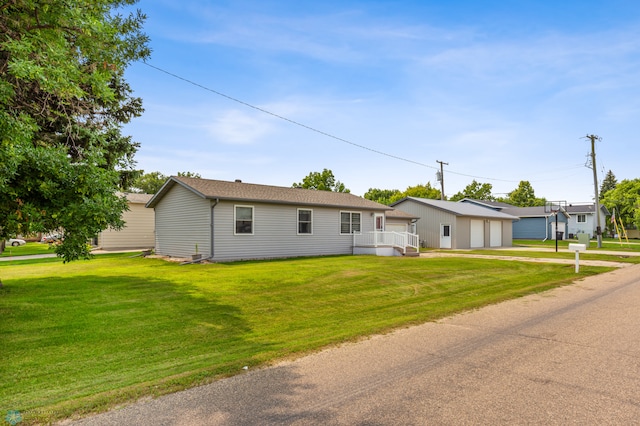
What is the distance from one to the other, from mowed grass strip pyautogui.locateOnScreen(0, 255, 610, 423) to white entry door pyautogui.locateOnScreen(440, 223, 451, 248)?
1506 centimetres

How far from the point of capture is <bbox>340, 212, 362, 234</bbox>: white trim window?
21.7 m

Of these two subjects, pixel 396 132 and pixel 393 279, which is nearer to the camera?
pixel 393 279

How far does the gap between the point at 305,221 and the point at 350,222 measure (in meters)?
3.52

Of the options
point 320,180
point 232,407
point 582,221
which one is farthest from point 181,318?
point 582,221

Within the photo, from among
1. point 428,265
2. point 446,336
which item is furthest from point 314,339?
point 428,265

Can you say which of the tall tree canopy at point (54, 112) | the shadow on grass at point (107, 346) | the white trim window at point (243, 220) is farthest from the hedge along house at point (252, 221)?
the tall tree canopy at point (54, 112)

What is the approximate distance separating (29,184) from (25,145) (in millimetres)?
680

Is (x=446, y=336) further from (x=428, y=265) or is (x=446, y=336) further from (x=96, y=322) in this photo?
(x=428, y=265)

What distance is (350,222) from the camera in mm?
22031

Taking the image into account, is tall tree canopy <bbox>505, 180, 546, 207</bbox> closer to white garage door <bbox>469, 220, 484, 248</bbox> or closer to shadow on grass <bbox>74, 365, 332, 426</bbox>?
white garage door <bbox>469, 220, 484, 248</bbox>

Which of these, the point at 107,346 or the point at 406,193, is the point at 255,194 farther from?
the point at 406,193

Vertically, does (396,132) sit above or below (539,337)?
above

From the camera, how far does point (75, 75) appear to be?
4.48 meters

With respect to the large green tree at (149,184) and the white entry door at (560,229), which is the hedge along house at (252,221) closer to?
the white entry door at (560,229)
